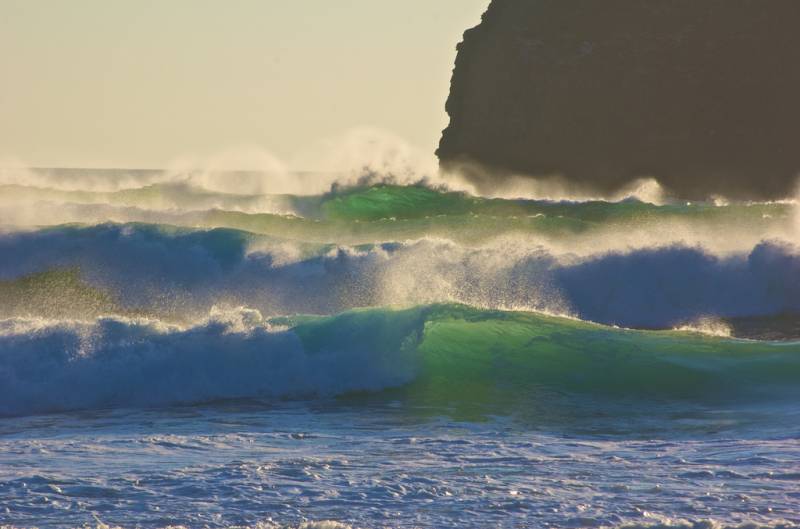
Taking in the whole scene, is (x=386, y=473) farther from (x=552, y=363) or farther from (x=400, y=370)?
(x=552, y=363)

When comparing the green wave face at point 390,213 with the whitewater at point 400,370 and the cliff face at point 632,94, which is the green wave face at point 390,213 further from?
the cliff face at point 632,94

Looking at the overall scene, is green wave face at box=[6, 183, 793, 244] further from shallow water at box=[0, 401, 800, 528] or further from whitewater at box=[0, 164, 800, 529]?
shallow water at box=[0, 401, 800, 528]

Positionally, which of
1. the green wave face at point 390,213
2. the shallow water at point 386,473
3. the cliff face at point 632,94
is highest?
the cliff face at point 632,94

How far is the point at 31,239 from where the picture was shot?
24.2m

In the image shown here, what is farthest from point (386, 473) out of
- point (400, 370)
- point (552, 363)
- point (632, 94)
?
point (632, 94)

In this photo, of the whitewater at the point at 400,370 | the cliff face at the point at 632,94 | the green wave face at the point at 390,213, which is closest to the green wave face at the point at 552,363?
the whitewater at the point at 400,370

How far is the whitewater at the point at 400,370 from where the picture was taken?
379 inches

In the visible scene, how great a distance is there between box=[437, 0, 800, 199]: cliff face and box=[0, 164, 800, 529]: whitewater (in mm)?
23026

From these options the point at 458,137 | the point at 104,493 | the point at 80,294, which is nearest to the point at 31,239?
the point at 80,294

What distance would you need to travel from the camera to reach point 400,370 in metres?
15.5

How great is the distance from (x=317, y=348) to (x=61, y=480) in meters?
5.73

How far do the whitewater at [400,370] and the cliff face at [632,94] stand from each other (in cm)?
2303

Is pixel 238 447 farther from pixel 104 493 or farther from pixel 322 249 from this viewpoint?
pixel 322 249

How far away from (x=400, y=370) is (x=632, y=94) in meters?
41.6
